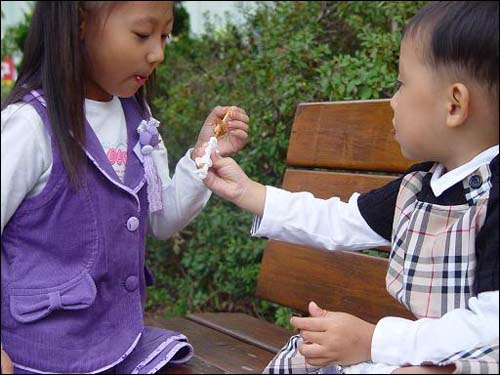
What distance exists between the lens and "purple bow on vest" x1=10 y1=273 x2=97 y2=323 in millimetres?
1622

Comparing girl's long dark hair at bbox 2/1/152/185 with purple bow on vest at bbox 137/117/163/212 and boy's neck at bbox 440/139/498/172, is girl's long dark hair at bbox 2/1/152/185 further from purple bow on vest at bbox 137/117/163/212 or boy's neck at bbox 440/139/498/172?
boy's neck at bbox 440/139/498/172

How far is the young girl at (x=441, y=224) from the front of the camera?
1.52 metres

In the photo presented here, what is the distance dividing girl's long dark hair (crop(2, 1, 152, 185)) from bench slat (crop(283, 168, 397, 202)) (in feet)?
3.26

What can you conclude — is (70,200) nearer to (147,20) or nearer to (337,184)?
(147,20)

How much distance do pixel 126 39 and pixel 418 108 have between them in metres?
0.61

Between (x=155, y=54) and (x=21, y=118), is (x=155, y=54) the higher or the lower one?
the higher one

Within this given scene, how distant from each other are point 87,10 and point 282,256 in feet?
3.93

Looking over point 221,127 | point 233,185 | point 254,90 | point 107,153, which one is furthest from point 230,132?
point 254,90

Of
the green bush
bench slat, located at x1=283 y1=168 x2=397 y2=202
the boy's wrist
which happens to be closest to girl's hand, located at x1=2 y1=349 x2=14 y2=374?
the boy's wrist

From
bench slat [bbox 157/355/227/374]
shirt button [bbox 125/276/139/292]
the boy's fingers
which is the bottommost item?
bench slat [bbox 157/355/227/374]

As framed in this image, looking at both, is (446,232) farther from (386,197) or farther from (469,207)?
(386,197)

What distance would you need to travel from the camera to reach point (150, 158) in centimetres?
189

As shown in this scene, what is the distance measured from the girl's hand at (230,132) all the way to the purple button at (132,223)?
0.29 m

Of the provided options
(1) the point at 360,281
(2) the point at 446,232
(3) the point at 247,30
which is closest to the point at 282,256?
(1) the point at 360,281
